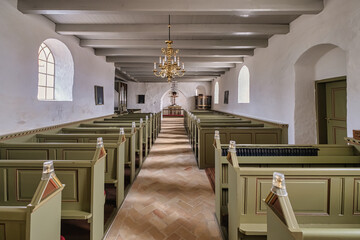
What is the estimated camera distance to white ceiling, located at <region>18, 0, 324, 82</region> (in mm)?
3723

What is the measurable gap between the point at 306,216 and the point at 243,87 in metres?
8.06

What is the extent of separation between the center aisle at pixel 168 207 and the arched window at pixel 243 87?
5.43 m

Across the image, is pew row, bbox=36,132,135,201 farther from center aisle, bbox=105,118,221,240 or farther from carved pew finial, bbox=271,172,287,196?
carved pew finial, bbox=271,172,287,196

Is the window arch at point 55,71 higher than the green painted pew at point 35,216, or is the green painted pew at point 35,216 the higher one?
the window arch at point 55,71

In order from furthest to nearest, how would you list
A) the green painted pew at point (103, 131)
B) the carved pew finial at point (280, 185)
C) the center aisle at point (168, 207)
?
1. the green painted pew at point (103, 131)
2. the center aisle at point (168, 207)
3. the carved pew finial at point (280, 185)

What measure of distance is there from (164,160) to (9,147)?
3.27m

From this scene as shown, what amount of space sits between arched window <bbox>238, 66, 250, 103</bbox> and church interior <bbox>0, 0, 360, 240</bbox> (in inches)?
73.7

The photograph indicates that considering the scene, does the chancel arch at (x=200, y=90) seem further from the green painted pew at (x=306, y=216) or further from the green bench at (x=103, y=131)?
the green painted pew at (x=306, y=216)

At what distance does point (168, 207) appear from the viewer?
2.98 m

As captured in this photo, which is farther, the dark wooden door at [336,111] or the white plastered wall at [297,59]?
the dark wooden door at [336,111]

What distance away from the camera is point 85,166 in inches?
77.3

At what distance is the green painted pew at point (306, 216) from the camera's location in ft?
2.79

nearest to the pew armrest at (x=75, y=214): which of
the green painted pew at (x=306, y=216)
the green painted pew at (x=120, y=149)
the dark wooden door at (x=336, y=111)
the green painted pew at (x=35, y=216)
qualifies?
the green painted pew at (x=35, y=216)

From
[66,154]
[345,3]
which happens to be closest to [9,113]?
[66,154]
